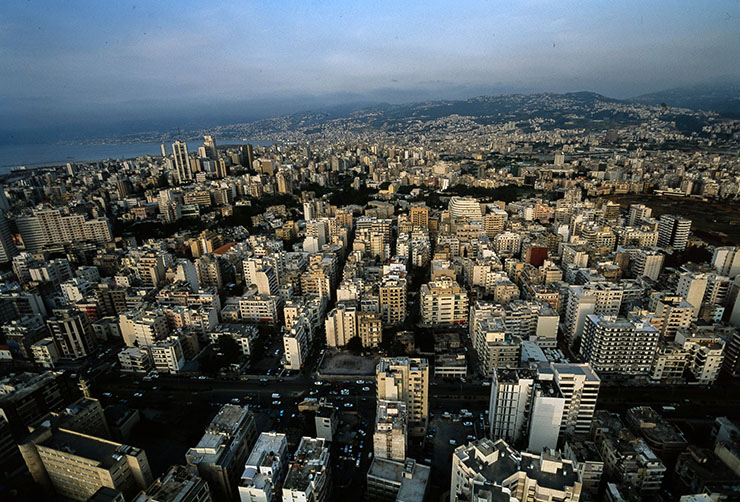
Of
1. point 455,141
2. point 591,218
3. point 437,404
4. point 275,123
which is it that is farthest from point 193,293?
point 275,123

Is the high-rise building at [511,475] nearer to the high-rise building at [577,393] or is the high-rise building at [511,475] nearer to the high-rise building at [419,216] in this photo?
the high-rise building at [577,393]

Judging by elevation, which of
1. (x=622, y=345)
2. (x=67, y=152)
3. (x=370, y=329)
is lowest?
(x=370, y=329)

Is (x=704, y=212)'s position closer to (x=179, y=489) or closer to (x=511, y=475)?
(x=511, y=475)

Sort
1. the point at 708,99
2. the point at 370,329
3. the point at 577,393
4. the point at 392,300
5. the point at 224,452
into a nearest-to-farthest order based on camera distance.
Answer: the point at 224,452 < the point at 577,393 < the point at 370,329 < the point at 392,300 < the point at 708,99

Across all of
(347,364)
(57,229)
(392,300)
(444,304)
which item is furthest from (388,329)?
(57,229)

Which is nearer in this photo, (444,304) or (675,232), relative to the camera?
(444,304)

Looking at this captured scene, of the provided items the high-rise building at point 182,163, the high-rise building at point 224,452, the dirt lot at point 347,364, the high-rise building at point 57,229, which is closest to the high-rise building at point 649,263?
the dirt lot at point 347,364

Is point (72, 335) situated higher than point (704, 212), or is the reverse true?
point (72, 335)
